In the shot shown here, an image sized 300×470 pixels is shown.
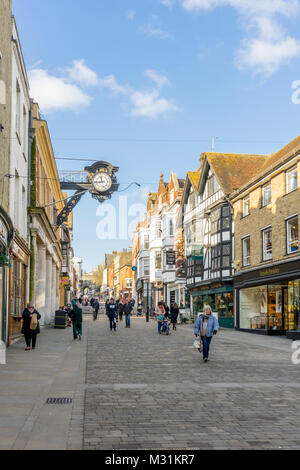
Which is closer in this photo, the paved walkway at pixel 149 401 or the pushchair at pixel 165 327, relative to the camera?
the paved walkway at pixel 149 401

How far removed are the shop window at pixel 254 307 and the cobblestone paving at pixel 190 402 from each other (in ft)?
39.3

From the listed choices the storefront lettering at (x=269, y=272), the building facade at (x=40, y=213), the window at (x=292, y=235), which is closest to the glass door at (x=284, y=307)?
the storefront lettering at (x=269, y=272)

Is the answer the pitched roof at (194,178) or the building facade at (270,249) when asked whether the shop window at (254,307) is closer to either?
the building facade at (270,249)

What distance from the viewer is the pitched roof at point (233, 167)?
3494 cm

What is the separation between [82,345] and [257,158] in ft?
76.6

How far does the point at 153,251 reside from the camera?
60594mm

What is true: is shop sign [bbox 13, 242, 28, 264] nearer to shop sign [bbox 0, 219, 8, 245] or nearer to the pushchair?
shop sign [bbox 0, 219, 8, 245]

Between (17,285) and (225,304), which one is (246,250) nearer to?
(225,304)

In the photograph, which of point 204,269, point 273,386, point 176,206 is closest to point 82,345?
point 273,386

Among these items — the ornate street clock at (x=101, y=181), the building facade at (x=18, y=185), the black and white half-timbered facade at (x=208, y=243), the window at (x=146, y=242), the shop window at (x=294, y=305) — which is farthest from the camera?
the window at (x=146, y=242)

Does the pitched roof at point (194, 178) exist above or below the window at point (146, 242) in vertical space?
above

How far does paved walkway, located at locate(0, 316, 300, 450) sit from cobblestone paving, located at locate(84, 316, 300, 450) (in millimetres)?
14

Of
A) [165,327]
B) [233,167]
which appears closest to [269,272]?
[165,327]

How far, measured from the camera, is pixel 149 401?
9.15 meters
